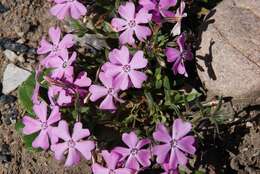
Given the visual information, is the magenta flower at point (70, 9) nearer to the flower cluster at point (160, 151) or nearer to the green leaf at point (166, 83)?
the green leaf at point (166, 83)

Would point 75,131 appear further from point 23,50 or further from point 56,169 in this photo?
point 23,50

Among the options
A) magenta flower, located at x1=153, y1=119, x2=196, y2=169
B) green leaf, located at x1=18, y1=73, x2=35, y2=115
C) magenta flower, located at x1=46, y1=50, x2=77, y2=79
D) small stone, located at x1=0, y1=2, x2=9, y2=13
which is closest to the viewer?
magenta flower, located at x1=153, y1=119, x2=196, y2=169

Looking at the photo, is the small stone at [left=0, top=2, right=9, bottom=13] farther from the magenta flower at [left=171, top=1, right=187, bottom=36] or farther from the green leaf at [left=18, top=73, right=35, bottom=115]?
the magenta flower at [left=171, top=1, right=187, bottom=36]

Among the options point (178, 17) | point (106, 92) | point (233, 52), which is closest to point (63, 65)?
point (106, 92)

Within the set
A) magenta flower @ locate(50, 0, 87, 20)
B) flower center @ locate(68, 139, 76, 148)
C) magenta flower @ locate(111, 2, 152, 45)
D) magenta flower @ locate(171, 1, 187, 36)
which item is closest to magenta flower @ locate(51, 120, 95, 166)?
flower center @ locate(68, 139, 76, 148)

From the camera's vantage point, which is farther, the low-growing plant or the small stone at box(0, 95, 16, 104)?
the small stone at box(0, 95, 16, 104)

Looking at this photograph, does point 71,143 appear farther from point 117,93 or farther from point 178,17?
point 178,17

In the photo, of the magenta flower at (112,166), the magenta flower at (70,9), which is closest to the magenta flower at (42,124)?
the magenta flower at (112,166)
